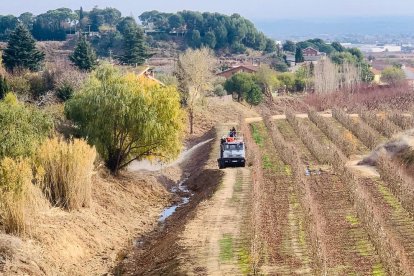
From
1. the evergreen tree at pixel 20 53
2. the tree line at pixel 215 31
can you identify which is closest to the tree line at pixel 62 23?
the tree line at pixel 215 31

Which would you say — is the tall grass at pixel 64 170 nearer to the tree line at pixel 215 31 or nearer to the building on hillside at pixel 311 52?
the tree line at pixel 215 31

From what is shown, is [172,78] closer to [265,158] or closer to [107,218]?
[265,158]

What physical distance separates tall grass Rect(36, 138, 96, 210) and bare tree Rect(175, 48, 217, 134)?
32.1 meters

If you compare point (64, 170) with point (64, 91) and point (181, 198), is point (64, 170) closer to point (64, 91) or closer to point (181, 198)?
point (181, 198)

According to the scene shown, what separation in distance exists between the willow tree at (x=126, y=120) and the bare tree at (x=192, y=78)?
22.9 metres

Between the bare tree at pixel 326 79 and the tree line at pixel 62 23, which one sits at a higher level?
the tree line at pixel 62 23

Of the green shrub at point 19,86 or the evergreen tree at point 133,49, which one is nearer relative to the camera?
the green shrub at point 19,86

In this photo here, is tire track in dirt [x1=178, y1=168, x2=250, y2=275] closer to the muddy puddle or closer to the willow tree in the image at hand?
the muddy puddle

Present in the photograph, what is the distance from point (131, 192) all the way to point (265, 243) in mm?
11769

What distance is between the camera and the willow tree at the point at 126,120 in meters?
32.6

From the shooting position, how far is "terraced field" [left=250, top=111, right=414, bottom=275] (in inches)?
747

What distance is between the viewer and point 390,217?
24703 millimetres

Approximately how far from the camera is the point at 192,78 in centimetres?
6147

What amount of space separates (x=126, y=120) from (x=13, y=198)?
42.0 ft
